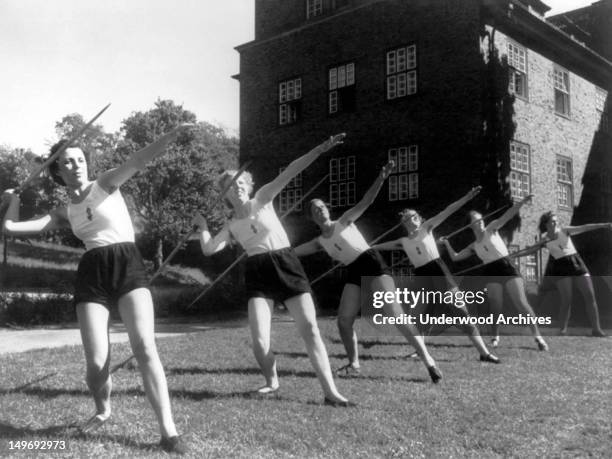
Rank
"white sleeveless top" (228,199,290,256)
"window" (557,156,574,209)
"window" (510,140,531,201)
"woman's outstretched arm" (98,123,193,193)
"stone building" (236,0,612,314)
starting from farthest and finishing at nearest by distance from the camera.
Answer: "window" (557,156,574,209)
"window" (510,140,531,201)
"stone building" (236,0,612,314)
"white sleeveless top" (228,199,290,256)
"woman's outstretched arm" (98,123,193,193)

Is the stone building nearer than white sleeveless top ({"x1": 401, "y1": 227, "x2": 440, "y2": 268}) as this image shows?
No

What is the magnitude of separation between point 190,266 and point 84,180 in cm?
3986

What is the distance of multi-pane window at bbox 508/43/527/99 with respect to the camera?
839 inches

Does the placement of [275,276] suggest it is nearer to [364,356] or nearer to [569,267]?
[364,356]

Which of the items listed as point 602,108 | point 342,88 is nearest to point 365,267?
point 342,88

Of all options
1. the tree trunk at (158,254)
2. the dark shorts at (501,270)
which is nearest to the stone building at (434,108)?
the dark shorts at (501,270)

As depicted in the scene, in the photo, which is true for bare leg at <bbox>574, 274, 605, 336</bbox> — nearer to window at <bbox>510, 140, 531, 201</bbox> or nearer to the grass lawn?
the grass lawn

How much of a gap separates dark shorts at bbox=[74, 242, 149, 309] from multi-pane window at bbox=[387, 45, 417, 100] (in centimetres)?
1776

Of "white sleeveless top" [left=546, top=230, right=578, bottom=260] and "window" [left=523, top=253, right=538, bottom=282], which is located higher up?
"white sleeveless top" [left=546, top=230, right=578, bottom=260]

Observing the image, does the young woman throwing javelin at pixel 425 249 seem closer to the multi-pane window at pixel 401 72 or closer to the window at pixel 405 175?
the window at pixel 405 175

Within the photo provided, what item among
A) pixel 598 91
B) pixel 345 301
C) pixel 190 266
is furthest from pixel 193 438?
pixel 190 266

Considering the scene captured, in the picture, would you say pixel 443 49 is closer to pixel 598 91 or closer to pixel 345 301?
pixel 598 91

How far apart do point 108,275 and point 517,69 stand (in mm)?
19237

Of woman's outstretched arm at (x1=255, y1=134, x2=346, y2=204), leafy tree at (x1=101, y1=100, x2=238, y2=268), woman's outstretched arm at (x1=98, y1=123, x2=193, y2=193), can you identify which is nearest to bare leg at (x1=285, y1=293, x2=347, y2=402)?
woman's outstretched arm at (x1=255, y1=134, x2=346, y2=204)
